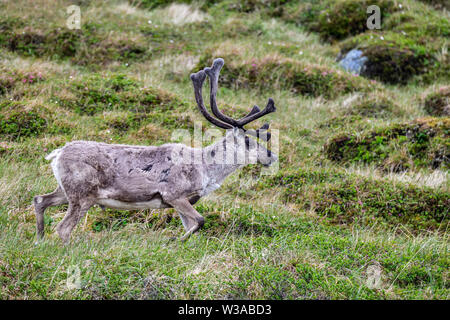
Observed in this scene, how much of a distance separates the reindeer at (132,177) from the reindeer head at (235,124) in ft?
0.06

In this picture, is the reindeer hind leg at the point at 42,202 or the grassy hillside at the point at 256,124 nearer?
the grassy hillside at the point at 256,124

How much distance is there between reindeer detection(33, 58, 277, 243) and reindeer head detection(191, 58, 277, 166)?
2cm

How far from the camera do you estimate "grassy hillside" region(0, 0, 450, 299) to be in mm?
5250

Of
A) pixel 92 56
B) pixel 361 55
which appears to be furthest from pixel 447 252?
pixel 92 56

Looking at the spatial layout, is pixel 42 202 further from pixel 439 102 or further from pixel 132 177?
pixel 439 102

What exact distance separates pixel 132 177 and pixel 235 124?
165 cm

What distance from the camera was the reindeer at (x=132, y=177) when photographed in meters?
5.63

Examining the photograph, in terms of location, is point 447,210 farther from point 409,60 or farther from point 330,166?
point 409,60

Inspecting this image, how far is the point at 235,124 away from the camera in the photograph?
6684 millimetres

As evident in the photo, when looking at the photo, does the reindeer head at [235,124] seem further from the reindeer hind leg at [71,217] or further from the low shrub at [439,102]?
the low shrub at [439,102]

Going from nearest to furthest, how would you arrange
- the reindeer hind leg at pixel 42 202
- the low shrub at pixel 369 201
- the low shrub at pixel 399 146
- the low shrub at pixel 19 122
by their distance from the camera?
the reindeer hind leg at pixel 42 202
the low shrub at pixel 369 201
the low shrub at pixel 19 122
the low shrub at pixel 399 146

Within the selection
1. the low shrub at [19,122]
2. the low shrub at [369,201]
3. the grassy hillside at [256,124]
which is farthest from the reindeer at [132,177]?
the low shrub at [19,122]

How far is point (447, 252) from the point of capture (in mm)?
6254
